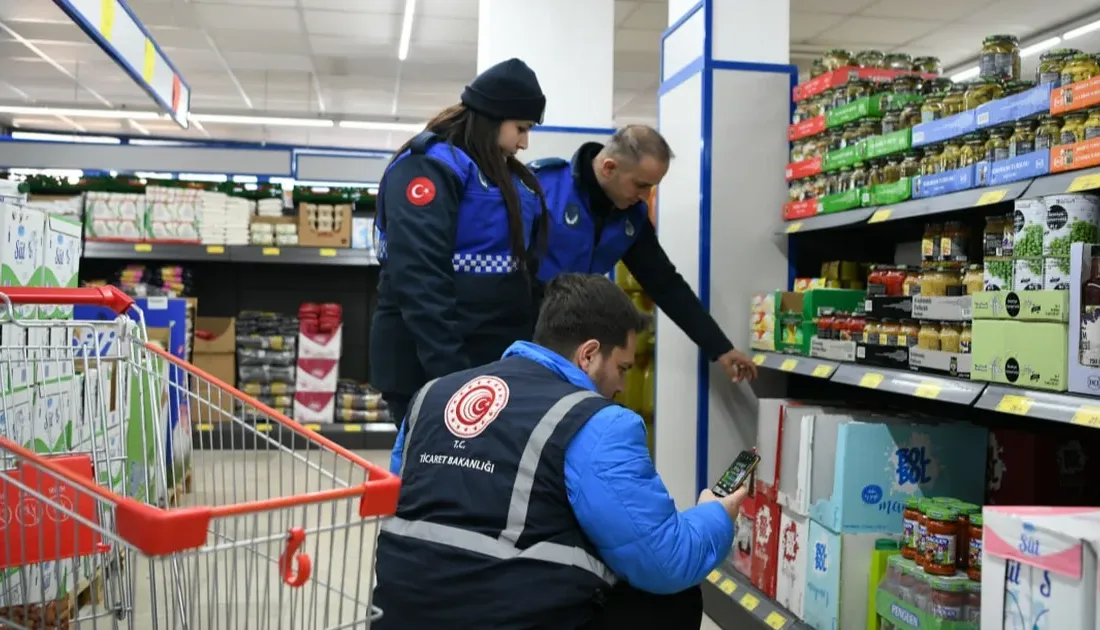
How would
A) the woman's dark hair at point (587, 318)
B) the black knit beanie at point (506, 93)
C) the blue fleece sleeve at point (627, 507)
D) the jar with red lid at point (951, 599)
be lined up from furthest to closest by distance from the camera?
the black knit beanie at point (506, 93), the jar with red lid at point (951, 599), the woman's dark hair at point (587, 318), the blue fleece sleeve at point (627, 507)

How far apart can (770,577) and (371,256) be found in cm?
441

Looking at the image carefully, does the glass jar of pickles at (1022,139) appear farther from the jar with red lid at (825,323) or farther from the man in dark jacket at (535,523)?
the man in dark jacket at (535,523)

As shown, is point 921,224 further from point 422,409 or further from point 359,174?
point 359,174

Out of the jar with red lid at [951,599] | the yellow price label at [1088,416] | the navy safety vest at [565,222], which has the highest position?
→ the navy safety vest at [565,222]

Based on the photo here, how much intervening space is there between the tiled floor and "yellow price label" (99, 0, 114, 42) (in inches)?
91.3

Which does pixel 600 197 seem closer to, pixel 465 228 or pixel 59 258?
pixel 465 228

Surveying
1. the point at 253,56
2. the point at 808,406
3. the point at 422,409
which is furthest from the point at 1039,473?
the point at 253,56

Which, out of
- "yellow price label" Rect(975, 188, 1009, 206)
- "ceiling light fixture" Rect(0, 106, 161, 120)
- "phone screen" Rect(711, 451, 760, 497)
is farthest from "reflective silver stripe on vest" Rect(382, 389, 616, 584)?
"ceiling light fixture" Rect(0, 106, 161, 120)

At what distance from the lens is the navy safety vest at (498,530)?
160 cm

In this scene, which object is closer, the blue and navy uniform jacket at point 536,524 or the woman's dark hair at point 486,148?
the blue and navy uniform jacket at point 536,524

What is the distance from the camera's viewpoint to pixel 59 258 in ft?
10.9

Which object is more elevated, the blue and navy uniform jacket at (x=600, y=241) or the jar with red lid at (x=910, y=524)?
the blue and navy uniform jacket at (x=600, y=241)

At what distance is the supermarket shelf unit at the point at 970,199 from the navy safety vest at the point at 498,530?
1205 mm

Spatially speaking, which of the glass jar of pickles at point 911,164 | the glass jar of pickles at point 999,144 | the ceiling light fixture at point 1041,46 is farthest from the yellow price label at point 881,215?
the ceiling light fixture at point 1041,46
